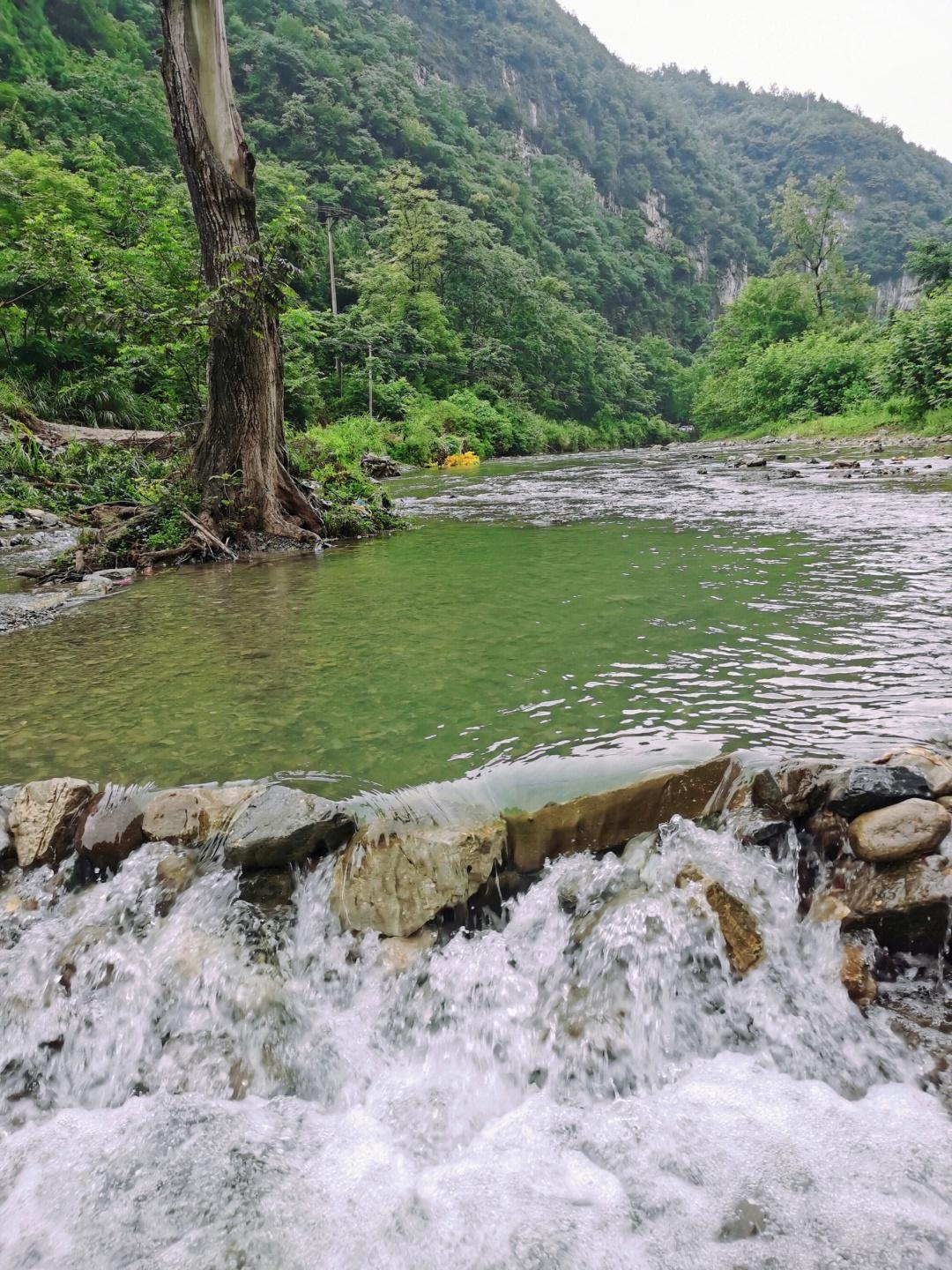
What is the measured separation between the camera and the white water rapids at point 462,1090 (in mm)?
1809

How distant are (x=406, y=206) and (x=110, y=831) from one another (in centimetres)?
4837

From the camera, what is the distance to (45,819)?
9.49ft

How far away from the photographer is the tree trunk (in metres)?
7.66

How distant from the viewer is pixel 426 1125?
219 centimetres

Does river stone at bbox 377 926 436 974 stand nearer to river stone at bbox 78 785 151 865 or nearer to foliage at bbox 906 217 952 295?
river stone at bbox 78 785 151 865

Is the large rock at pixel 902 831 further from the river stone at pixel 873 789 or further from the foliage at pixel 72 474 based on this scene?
the foliage at pixel 72 474

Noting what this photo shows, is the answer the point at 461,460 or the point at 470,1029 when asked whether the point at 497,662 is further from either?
the point at 461,460

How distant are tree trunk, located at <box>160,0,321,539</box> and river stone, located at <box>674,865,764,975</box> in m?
7.60

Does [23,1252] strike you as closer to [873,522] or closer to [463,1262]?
[463,1262]

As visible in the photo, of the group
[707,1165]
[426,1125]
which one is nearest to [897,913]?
[707,1165]

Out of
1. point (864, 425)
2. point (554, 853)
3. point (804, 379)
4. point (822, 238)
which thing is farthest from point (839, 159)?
point (554, 853)

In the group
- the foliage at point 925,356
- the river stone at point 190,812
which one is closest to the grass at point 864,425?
the foliage at point 925,356

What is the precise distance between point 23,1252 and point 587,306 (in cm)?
8350

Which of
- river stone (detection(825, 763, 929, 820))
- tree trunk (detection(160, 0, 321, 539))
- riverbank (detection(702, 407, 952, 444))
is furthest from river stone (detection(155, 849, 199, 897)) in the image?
riverbank (detection(702, 407, 952, 444))
